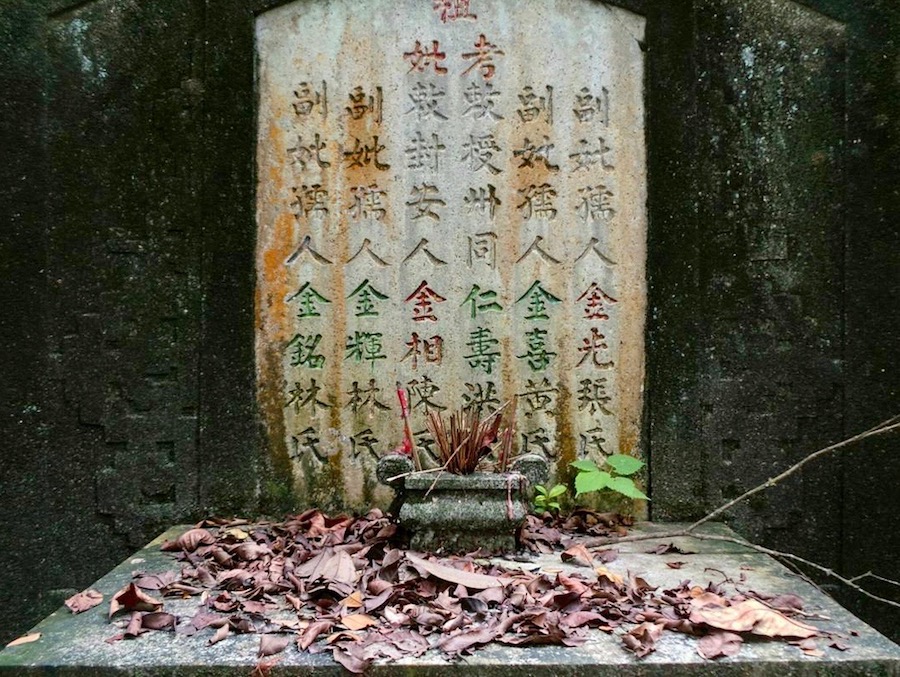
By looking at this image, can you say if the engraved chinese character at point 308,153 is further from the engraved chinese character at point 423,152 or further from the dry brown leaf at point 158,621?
the dry brown leaf at point 158,621

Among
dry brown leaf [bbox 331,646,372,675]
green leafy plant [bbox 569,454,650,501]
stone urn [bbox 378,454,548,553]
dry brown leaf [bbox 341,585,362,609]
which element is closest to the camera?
dry brown leaf [bbox 331,646,372,675]

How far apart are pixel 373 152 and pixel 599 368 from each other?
59.7 inches

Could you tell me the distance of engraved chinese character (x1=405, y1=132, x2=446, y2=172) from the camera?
3574 millimetres

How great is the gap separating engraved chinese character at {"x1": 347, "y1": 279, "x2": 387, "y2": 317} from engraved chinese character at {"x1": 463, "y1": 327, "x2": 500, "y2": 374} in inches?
19.0

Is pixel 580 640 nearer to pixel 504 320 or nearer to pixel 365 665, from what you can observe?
pixel 365 665

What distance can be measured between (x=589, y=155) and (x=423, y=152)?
80 cm

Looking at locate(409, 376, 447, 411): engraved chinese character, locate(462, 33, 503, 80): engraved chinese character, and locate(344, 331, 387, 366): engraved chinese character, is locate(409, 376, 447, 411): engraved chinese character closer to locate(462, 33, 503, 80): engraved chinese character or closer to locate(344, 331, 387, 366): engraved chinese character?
locate(344, 331, 387, 366): engraved chinese character

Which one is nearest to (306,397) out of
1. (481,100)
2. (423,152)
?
(423,152)

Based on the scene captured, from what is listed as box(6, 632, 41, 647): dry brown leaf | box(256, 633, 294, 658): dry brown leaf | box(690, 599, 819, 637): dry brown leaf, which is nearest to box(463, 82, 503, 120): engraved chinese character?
box(690, 599, 819, 637): dry brown leaf

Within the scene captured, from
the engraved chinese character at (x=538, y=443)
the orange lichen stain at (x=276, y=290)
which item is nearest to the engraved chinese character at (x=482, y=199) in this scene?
the orange lichen stain at (x=276, y=290)

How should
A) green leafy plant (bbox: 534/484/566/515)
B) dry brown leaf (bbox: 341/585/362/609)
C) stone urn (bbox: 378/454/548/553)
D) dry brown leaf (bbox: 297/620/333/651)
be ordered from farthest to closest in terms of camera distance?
green leafy plant (bbox: 534/484/566/515), stone urn (bbox: 378/454/548/553), dry brown leaf (bbox: 341/585/362/609), dry brown leaf (bbox: 297/620/333/651)

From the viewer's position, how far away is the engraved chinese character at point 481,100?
140 inches

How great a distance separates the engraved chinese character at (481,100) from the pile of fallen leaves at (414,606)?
6.77ft

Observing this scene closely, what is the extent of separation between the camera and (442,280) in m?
3.56
